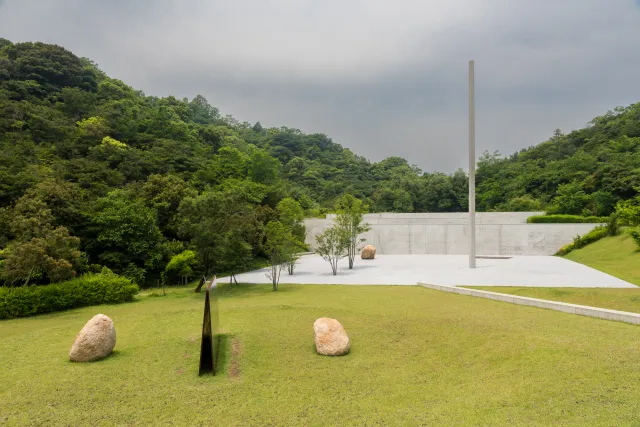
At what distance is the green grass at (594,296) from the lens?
846cm

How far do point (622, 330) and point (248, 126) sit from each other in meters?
75.6

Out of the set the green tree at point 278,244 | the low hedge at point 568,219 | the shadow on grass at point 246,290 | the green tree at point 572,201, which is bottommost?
the shadow on grass at point 246,290

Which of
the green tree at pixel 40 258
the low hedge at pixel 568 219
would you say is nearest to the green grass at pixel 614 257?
the low hedge at pixel 568 219

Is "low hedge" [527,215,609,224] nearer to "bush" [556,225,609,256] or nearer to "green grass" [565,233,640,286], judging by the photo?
"bush" [556,225,609,256]

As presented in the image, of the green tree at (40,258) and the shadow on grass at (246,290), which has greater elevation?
the green tree at (40,258)

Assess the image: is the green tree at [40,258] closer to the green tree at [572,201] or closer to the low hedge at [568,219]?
the low hedge at [568,219]

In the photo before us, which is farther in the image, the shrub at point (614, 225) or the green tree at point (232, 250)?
the shrub at point (614, 225)

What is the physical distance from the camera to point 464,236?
76.8 ft

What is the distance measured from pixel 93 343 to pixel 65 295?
18.9ft

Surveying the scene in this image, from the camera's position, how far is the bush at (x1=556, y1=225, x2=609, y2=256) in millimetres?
20219

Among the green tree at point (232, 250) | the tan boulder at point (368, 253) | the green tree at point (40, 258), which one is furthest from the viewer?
the tan boulder at point (368, 253)

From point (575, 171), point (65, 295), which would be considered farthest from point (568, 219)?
point (65, 295)

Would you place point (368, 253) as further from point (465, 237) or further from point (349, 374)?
point (349, 374)

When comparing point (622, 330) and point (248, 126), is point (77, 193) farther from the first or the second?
point (248, 126)
